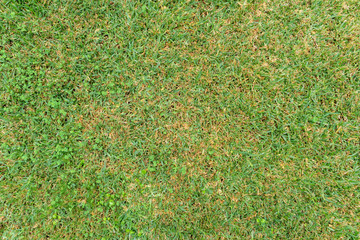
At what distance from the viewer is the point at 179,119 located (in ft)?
9.21

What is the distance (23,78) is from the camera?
8.91ft

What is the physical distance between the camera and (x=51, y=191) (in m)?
2.63

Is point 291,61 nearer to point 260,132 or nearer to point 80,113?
point 260,132

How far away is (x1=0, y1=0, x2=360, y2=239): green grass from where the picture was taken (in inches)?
104

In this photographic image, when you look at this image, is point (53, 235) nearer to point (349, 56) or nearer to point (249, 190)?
point (249, 190)

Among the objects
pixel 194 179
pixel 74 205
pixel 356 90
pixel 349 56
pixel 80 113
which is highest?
pixel 349 56

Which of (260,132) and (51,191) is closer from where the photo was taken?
(51,191)

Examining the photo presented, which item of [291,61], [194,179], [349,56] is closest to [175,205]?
[194,179]

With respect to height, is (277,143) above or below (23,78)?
above

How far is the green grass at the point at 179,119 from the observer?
8.70 feet

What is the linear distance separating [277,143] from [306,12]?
1.76 metres

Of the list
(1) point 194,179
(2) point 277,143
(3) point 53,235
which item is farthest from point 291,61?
(3) point 53,235

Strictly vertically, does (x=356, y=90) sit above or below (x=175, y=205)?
above

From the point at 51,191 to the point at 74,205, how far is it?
0.32 m
